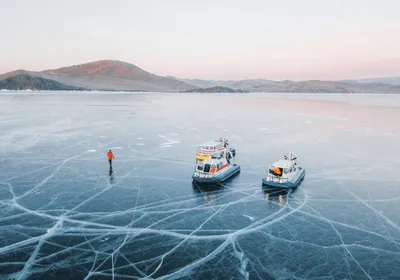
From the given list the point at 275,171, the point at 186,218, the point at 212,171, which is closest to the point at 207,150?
the point at 212,171

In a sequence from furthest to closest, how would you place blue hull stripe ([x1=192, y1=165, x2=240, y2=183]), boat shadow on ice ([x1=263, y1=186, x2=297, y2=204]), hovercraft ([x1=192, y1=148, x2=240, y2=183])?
1. hovercraft ([x1=192, y1=148, x2=240, y2=183])
2. blue hull stripe ([x1=192, y1=165, x2=240, y2=183])
3. boat shadow on ice ([x1=263, y1=186, x2=297, y2=204])

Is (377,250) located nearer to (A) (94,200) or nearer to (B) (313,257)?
(B) (313,257)

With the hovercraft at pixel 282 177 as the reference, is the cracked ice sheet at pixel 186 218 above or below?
below

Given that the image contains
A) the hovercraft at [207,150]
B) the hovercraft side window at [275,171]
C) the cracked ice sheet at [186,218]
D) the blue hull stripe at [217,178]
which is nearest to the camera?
the cracked ice sheet at [186,218]

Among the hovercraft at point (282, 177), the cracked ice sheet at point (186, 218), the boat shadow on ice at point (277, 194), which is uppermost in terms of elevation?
the hovercraft at point (282, 177)

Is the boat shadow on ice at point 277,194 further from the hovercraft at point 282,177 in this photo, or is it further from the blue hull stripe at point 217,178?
the blue hull stripe at point 217,178

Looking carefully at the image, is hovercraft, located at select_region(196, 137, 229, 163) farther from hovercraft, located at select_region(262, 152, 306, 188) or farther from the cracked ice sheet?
hovercraft, located at select_region(262, 152, 306, 188)

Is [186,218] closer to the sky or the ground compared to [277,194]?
closer to the sky

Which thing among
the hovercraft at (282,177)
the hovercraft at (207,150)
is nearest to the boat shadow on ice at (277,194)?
the hovercraft at (282,177)

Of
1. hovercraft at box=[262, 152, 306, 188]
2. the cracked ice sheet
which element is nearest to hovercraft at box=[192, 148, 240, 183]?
the cracked ice sheet

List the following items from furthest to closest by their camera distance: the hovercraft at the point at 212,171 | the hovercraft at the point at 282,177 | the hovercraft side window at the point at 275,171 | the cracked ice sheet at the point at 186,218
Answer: the hovercraft at the point at 212,171 < the hovercraft side window at the point at 275,171 < the hovercraft at the point at 282,177 < the cracked ice sheet at the point at 186,218

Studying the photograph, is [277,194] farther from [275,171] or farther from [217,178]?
[217,178]
